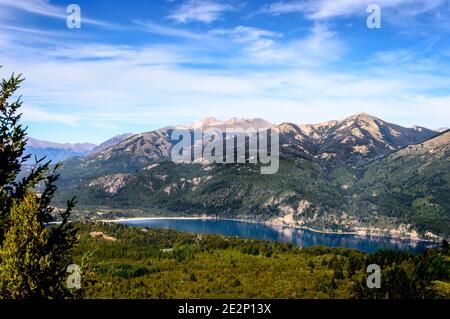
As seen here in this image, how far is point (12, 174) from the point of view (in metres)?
31.6

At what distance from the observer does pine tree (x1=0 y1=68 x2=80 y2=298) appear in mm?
25203

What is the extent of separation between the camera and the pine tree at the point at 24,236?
992 inches

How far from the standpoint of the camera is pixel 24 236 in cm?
2598

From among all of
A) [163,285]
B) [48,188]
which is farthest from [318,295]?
[48,188]

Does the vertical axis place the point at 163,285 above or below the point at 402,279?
below
